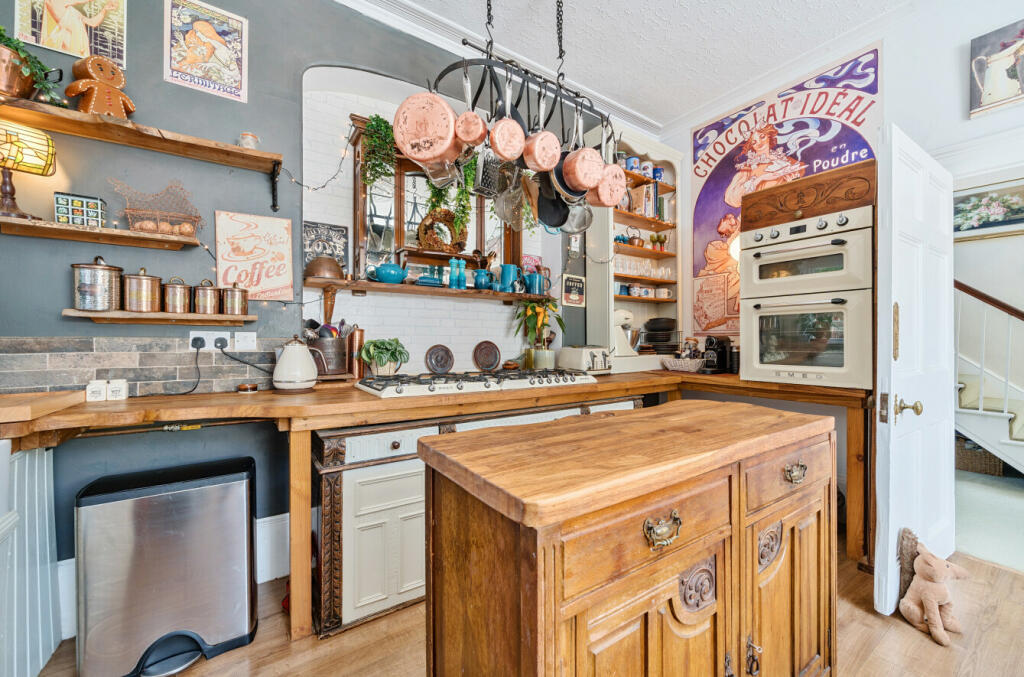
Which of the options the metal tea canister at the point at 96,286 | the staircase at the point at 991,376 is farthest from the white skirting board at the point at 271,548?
the staircase at the point at 991,376

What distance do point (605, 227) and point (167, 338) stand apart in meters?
2.88

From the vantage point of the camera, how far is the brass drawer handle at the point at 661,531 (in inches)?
34.4

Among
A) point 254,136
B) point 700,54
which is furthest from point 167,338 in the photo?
point 700,54

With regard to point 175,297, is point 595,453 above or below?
below

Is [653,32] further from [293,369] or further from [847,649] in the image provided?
[847,649]

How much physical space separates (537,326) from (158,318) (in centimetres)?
226

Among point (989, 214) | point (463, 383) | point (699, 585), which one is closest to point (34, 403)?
point (463, 383)

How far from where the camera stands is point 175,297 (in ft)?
6.19

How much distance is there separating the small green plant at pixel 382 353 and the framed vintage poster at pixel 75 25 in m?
1.68

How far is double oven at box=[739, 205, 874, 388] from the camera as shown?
2.20 m

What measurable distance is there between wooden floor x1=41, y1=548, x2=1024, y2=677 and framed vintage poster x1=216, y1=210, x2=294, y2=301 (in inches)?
62.1

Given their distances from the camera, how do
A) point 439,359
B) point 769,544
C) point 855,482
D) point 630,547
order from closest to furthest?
point 630,547
point 769,544
point 855,482
point 439,359

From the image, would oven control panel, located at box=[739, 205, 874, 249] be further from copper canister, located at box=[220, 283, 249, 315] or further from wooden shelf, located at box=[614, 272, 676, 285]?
copper canister, located at box=[220, 283, 249, 315]

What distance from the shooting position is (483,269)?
300cm
